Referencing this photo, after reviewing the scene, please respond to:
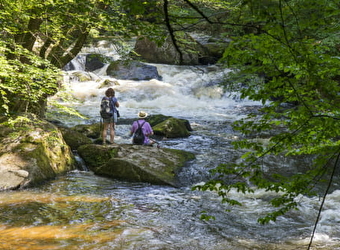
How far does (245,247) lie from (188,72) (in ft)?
66.1

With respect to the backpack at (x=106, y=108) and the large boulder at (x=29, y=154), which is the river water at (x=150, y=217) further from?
the backpack at (x=106, y=108)

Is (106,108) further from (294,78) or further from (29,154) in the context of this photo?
(294,78)

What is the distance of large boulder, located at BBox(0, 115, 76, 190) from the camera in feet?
22.9

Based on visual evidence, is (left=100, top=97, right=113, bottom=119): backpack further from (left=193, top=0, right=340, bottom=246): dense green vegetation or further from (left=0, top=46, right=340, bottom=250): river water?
(left=193, top=0, right=340, bottom=246): dense green vegetation

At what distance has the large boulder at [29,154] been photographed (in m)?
6.98

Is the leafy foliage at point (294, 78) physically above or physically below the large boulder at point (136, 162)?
above

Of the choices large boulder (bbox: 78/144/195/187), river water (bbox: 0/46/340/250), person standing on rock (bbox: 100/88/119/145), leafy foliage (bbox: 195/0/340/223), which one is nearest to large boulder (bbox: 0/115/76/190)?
river water (bbox: 0/46/340/250)

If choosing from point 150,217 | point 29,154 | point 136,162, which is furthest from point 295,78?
point 29,154

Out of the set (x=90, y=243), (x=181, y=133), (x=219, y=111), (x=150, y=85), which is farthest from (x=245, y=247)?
(x=150, y=85)

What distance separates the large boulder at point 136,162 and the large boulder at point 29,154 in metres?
0.77

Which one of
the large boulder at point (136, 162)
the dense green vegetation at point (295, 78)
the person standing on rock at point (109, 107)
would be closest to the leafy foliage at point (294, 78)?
the dense green vegetation at point (295, 78)

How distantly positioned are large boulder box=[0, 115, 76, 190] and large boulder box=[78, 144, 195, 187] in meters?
0.77

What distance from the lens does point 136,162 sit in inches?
333

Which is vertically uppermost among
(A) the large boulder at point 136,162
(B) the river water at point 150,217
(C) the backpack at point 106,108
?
(C) the backpack at point 106,108
